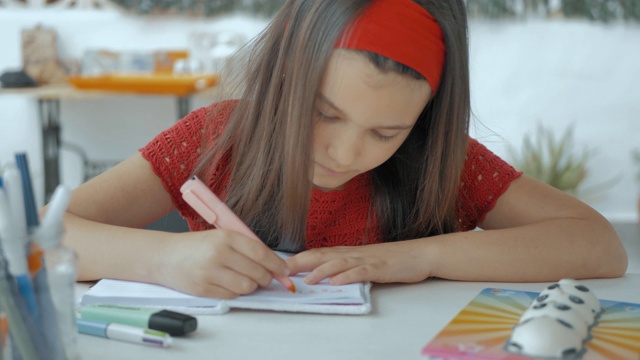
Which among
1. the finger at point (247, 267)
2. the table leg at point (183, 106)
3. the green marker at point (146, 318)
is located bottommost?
the table leg at point (183, 106)

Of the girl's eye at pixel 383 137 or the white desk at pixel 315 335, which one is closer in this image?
the white desk at pixel 315 335

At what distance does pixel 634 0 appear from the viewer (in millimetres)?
3564

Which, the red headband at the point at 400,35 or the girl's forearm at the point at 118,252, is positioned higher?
the red headband at the point at 400,35

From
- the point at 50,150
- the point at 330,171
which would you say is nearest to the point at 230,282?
the point at 330,171

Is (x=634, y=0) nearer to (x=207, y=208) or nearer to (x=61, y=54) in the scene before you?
(x=61, y=54)

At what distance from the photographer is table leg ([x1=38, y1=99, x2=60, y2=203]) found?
11.3 ft

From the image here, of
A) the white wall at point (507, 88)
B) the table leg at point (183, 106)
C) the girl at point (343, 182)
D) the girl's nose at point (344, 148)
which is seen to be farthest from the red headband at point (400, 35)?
the white wall at point (507, 88)

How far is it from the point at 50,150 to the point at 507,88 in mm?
2027

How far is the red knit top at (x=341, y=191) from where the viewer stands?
1.17 metres

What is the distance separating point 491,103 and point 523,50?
10.7 inches

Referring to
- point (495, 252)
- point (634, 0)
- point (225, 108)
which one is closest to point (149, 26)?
point (634, 0)

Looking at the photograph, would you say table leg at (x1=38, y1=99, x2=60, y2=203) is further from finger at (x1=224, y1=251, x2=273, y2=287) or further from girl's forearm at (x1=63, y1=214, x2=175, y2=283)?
finger at (x1=224, y1=251, x2=273, y2=287)

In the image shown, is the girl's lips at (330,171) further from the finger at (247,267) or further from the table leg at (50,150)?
the table leg at (50,150)

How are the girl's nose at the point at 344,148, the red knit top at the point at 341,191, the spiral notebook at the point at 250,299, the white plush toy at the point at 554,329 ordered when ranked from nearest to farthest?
the white plush toy at the point at 554,329 < the spiral notebook at the point at 250,299 < the girl's nose at the point at 344,148 < the red knit top at the point at 341,191
